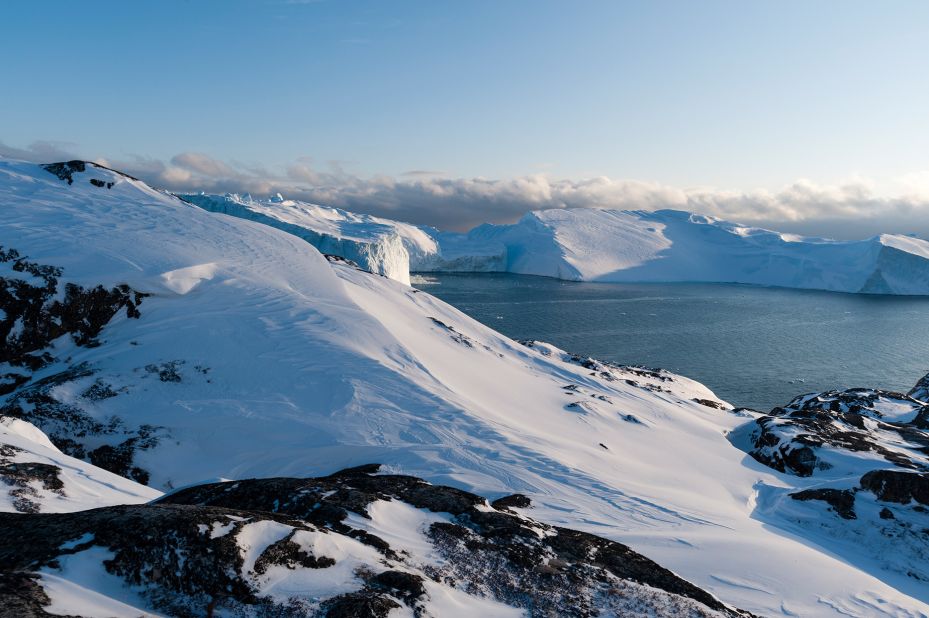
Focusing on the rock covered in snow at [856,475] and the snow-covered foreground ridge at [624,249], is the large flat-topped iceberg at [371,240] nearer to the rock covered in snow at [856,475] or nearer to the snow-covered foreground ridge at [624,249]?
the snow-covered foreground ridge at [624,249]

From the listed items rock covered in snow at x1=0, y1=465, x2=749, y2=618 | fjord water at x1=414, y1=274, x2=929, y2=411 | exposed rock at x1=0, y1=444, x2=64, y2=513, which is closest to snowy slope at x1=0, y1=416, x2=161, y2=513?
exposed rock at x1=0, y1=444, x2=64, y2=513

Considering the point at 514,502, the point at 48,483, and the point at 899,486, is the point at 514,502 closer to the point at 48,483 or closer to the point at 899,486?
the point at 48,483

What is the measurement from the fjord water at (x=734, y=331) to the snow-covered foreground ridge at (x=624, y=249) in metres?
10.2

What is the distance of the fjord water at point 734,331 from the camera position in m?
53.8

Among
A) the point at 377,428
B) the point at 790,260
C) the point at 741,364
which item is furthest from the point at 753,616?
the point at 790,260

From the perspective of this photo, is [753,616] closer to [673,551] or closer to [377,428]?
[673,551]

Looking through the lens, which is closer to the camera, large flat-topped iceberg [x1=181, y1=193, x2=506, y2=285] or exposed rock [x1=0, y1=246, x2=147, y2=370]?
exposed rock [x1=0, y1=246, x2=147, y2=370]

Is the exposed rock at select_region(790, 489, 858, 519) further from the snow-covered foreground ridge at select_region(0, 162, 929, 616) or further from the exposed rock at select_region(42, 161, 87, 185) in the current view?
the exposed rock at select_region(42, 161, 87, 185)

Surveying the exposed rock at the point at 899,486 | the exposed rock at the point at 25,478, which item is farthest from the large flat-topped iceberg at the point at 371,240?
the exposed rock at the point at 25,478

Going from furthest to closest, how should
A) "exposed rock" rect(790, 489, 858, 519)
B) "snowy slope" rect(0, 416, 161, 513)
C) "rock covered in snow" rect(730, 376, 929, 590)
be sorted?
"exposed rock" rect(790, 489, 858, 519) → "rock covered in snow" rect(730, 376, 929, 590) → "snowy slope" rect(0, 416, 161, 513)

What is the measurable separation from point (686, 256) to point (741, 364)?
114739 mm

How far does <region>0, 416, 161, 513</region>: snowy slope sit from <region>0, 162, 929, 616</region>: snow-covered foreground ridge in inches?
5.1

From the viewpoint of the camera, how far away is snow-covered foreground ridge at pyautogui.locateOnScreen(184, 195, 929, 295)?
12288 cm

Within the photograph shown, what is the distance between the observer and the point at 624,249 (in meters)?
163
